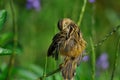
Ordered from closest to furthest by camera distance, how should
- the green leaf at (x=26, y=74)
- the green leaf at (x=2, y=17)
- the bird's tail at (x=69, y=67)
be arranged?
the bird's tail at (x=69, y=67) → the green leaf at (x=2, y=17) → the green leaf at (x=26, y=74)

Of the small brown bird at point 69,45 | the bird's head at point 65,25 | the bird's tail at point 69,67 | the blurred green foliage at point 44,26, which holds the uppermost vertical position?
the blurred green foliage at point 44,26

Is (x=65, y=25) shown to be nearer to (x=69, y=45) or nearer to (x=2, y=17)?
(x=69, y=45)

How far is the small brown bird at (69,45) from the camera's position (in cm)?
185

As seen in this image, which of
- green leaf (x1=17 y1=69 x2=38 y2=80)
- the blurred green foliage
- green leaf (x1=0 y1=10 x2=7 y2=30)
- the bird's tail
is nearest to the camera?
the bird's tail

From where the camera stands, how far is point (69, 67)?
6.15 ft

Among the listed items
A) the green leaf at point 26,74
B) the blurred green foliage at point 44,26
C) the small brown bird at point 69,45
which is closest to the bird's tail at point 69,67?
the small brown bird at point 69,45

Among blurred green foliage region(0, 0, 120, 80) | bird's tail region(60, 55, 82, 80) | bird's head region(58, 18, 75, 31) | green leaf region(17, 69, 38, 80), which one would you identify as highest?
blurred green foliage region(0, 0, 120, 80)

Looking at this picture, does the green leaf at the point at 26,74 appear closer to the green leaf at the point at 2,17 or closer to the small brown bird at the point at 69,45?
the green leaf at the point at 2,17

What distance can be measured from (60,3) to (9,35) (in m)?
1.92

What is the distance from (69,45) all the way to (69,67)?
0.30 feet

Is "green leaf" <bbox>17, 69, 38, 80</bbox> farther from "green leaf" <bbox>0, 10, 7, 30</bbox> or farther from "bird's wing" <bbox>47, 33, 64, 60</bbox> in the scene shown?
"bird's wing" <bbox>47, 33, 64, 60</bbox>

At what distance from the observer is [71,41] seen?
6.05 feet

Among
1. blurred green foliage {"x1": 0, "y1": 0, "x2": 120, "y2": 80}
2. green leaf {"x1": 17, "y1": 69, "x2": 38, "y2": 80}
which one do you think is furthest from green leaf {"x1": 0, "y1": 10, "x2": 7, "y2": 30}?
blurred green foliage {"x1": 0, "y1": 0, "x2": 120, "y2": 80}

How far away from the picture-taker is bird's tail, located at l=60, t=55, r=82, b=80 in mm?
1844
